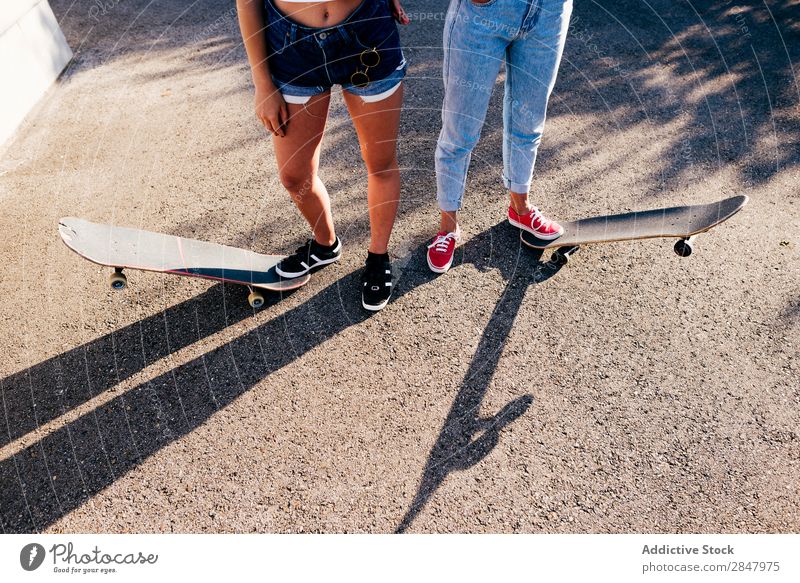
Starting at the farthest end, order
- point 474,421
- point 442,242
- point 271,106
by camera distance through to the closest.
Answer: point 442,242 < point 474,421 < point 271,106

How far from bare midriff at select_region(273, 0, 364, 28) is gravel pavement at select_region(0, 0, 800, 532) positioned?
4.68ft

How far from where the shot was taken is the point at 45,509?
2.24 m

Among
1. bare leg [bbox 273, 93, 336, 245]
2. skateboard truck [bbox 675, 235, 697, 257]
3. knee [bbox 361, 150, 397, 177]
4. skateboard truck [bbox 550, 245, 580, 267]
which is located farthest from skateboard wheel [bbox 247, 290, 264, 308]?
skateboard truck [bbox 675, 235, 697, 257]

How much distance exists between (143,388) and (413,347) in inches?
52.7

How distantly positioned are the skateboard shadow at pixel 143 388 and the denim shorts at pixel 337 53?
117 centimetres

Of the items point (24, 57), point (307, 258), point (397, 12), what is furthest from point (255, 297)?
point (24, 57)

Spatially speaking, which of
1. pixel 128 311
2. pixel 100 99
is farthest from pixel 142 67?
pixel 128 311

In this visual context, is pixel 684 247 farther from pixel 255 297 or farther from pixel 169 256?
pixel 169 256

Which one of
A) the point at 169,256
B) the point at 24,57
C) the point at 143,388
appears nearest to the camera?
the point at 143,388

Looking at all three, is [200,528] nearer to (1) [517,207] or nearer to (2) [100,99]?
(1) [517,207]

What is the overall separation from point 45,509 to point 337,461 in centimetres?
121

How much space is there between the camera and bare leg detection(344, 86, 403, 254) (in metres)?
2.33

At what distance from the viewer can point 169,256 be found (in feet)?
9.14
